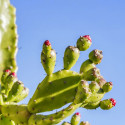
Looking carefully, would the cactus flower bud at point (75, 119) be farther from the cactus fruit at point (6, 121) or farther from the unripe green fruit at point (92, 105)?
the cactus fruit at point (6, 121)

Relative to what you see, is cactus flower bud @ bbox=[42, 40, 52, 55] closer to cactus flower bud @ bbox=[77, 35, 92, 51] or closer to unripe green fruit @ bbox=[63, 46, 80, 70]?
unripe green fruit @ bbox=[63, 46, 80, 70]

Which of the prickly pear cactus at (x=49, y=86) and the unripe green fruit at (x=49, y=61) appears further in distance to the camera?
the unripe green fruit at (x=49, y=61)

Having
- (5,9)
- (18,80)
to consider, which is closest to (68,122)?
(18,80)

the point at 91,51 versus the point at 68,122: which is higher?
the point at 91,51

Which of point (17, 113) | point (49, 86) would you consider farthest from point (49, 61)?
point (17, 113)

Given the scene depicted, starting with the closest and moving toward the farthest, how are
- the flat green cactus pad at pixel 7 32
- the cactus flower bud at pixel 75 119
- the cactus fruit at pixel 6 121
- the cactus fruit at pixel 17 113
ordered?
the flat green cactus pad at pixel 7 32
the cactus fruit at pixel 17 113
the cactus fruit at pixel 6 121
the cactus flower bud at pixel 75 119

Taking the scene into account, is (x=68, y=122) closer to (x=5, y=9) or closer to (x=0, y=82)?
(x=0, y=82)

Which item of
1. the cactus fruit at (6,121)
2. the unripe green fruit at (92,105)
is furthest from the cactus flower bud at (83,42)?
the cactus fruit at (6,121)
